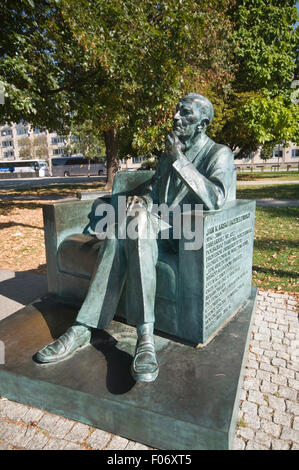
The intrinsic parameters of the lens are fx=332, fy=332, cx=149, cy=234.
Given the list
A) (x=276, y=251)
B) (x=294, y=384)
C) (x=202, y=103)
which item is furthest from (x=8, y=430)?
(x=276, y=251)

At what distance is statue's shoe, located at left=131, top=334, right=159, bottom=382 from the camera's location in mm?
1952

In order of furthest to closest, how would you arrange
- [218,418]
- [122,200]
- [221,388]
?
[122,200], [221,388], [218,418]

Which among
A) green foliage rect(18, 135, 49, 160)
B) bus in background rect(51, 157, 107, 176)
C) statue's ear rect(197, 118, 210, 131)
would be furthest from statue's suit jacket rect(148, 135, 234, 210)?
green foliage rect(18, 135, 49, 160)

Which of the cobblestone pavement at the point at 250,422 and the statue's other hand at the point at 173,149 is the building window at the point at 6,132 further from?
the cobblestone pavement at the point at 250,422

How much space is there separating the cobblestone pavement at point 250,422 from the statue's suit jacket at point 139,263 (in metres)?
0.67

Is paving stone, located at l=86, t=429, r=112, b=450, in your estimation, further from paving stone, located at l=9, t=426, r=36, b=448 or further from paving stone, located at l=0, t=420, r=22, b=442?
paving stone, located at l=0, t=420, r=22, b=442

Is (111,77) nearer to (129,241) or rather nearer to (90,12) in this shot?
(90,12)

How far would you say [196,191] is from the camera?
2.42 m

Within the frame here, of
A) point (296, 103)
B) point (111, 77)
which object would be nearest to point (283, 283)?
point (111, 77)

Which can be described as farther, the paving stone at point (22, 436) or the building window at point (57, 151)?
the building window at point (57, 151)

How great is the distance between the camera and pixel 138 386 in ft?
6.78

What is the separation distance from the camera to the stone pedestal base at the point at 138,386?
1813 mm

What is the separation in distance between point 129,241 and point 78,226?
1443mm

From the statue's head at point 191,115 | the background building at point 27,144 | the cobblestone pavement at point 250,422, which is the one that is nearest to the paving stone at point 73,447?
the cobblestone pavement at point 250,422
